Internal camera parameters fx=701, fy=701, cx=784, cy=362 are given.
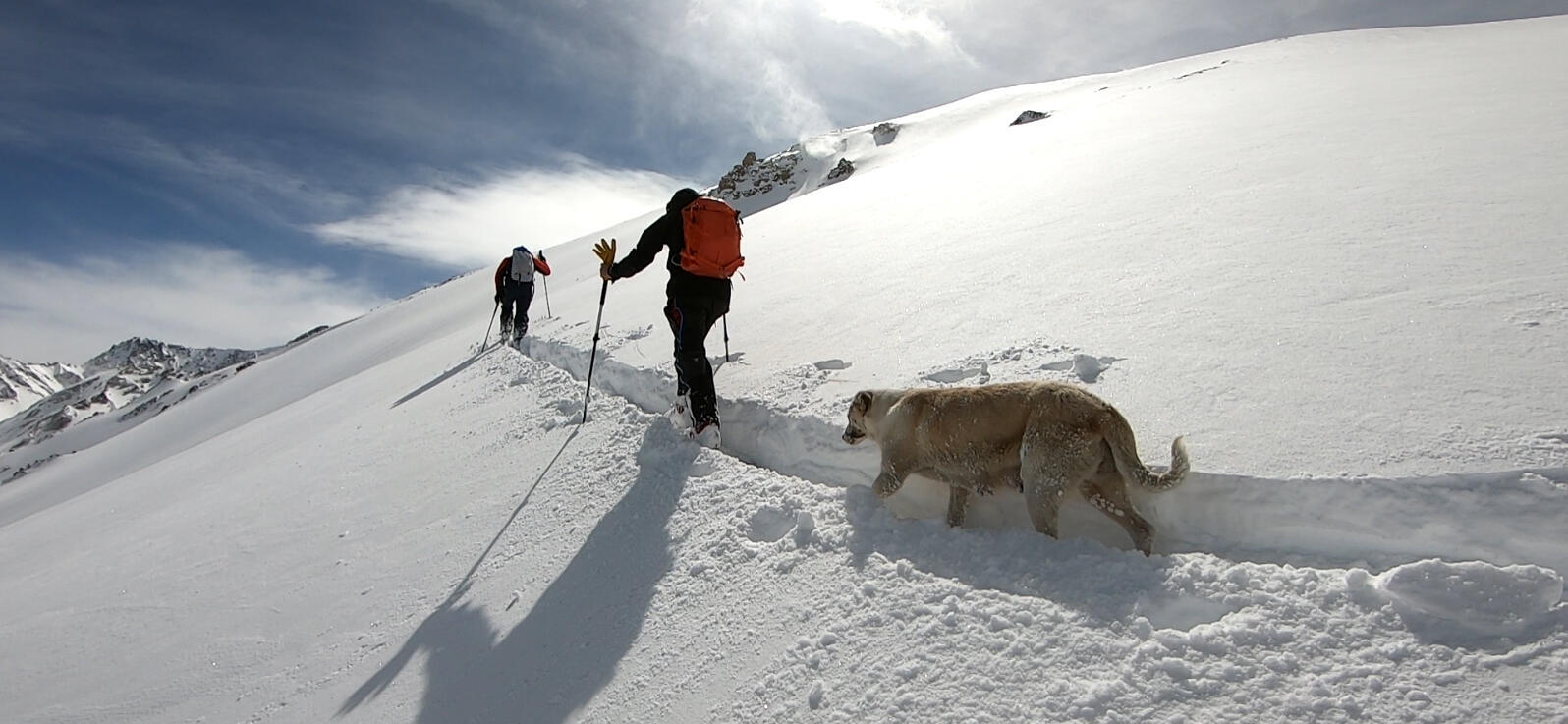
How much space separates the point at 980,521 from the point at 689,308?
3.04m

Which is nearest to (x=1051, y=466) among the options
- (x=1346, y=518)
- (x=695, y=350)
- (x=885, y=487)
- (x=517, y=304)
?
(x=885, y=487)

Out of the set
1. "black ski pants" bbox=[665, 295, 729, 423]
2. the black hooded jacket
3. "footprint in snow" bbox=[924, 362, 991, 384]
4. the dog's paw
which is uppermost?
the black hooded jacket

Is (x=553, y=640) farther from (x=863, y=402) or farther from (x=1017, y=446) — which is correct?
(x=1017, y=446)

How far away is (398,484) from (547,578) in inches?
132

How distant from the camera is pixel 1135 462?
11.4ft

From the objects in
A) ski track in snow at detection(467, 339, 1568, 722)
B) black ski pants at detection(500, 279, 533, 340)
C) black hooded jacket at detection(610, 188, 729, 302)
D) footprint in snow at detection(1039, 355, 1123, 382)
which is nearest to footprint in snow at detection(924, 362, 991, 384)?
footprint in snow at detection(1039, 355, 1123, 382)

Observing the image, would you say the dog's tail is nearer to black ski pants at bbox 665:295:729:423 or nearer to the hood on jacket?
black ski pants at bbox 665:295:729:423

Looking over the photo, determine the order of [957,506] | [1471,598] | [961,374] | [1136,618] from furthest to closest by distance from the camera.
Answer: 1. [961,374]
2. [957,506]
3. [1136,618]
4. [1471,598]

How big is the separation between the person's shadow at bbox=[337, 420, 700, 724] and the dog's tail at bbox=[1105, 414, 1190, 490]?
2608mm

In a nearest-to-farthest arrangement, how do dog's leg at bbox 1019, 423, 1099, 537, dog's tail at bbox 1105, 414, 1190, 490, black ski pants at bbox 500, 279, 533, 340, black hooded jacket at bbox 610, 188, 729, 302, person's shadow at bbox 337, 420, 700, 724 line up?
dog's tail at bbox 1105, 414, 1190, 490, person's shadow at bbox 337, 420, 700, 724, dog's leg at bbox 1019, 423, 1099, 537, black hooded jacket at bbox 610, 188, 729, 302, black ski pants at bbox 500, 279, 533, 340

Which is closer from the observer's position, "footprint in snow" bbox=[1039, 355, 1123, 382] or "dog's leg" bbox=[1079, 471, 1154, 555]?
"dog's leg" bbox=[1079, 471, 1154, 555]

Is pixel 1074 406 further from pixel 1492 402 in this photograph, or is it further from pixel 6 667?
pixel 6 667

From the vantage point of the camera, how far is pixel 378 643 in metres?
4.32

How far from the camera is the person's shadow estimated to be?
11.4 feet
